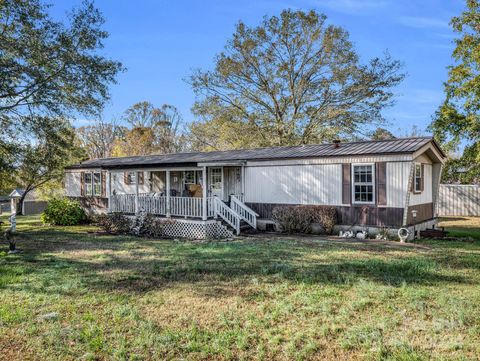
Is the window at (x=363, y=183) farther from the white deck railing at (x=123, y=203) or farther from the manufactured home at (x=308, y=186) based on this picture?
the white deck railing at (x=123, y=203)

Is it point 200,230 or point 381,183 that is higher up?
point 381,183

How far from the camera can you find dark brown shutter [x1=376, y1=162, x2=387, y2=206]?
12.6 m

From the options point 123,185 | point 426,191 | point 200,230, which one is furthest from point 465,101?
point 123,185

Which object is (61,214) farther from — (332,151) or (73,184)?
(332,151)

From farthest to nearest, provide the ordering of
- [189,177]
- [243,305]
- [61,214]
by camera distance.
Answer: [61,214] → [189,177] → [243,305]

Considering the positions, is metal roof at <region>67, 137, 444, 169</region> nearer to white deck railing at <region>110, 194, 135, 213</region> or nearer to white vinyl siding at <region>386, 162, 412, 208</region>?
white vinyl siding at <region>386, 162, 412, 208</region>

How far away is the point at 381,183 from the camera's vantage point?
1265 cm

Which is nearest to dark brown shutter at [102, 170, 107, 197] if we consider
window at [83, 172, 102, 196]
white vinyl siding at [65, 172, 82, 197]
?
window at [83, 172, 102, 196]

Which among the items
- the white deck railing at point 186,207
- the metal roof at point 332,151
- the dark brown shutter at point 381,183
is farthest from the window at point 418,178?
the white deck railing at point 186,207

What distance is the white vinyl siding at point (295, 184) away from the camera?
1385cm

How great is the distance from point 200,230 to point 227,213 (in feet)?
4.26

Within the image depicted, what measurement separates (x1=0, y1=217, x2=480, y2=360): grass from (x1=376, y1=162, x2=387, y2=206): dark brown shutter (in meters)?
2.84

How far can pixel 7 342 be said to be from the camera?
4.65 meters

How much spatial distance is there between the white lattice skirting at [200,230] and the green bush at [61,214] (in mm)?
7769
